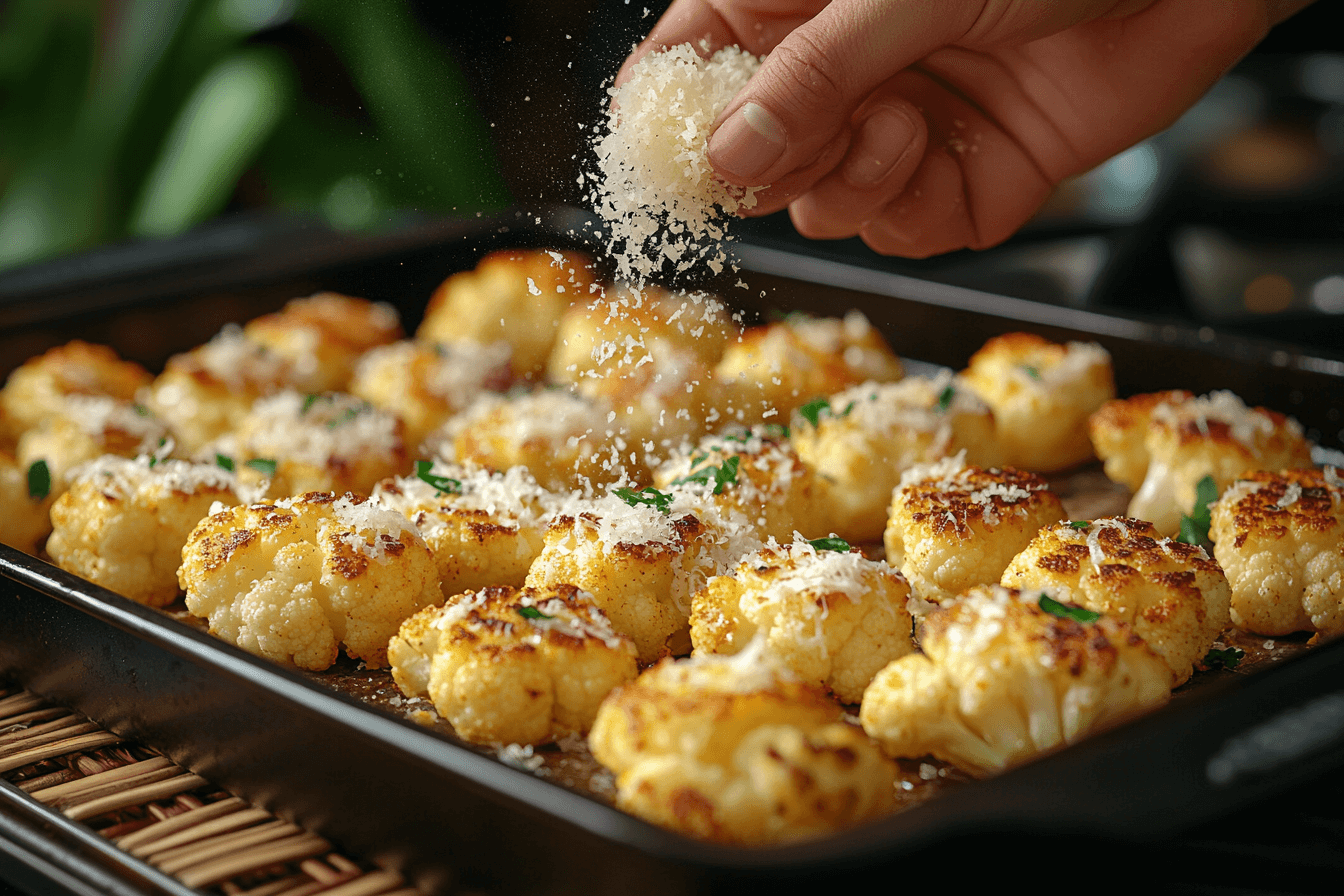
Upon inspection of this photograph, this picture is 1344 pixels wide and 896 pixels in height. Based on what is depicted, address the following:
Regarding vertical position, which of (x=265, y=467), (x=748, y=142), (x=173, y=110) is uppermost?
(x=173, y=110)

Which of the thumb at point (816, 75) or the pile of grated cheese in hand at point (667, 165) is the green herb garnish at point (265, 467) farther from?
the thumb at point (816, 75)

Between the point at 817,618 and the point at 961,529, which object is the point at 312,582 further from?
the point at 961,529

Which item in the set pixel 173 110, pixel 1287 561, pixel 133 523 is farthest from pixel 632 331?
pixel 173 110

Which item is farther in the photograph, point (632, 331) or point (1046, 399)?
point (1046, 399)

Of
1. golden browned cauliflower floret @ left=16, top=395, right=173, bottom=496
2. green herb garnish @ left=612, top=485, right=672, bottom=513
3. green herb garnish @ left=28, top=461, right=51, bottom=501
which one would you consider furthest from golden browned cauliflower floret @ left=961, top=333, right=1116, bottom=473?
green herb garnish @ left=28, top=461, right=51, bottom=501

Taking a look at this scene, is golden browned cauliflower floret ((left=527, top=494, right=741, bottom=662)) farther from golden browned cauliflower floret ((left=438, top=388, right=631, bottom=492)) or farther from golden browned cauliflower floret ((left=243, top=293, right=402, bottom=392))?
golden browned cauliflower floret ((left=243, top=293, right=402, bottom=392))

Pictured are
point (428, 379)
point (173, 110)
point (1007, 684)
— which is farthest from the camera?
point (173, 110)
